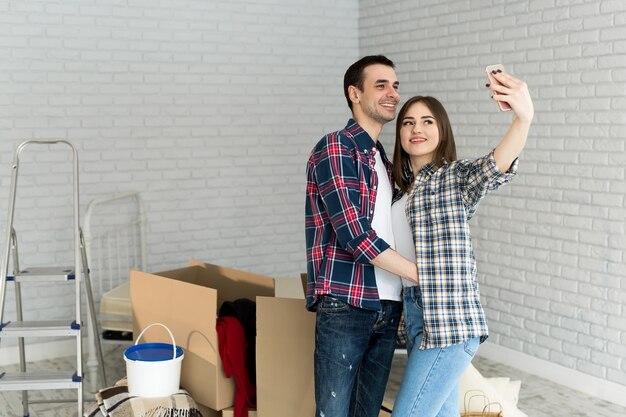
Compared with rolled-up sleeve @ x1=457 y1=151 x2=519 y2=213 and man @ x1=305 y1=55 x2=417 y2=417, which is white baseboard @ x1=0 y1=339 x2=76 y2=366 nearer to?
man @ x1=305 y1=55 x2=417 y2=417

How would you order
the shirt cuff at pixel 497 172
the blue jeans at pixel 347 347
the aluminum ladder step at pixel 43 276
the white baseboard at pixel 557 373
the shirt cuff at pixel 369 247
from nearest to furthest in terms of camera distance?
the shirt cuff at pixel 497 172
the shirt cuff at pixel 369 247
the blue jeans at pixel 347 347
the aluminum ladder step at pixel 43 276
the white baseboard at pixel 557 373

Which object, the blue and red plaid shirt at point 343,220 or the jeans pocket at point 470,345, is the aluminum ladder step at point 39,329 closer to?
the blue and red plaid shirt at point 343,220

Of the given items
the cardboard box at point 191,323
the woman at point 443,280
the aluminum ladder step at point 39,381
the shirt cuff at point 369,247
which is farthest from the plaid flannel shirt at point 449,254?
the aluminum ladder step at point 39,381

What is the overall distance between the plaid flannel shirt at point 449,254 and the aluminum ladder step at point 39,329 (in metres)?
1.84

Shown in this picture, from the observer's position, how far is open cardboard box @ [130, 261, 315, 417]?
308 cm

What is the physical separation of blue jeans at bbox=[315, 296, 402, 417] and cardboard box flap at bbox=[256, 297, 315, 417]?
1.74 feet

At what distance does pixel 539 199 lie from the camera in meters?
4.39

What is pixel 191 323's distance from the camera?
3.29 metres

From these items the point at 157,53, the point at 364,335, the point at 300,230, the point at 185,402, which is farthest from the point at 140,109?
the point at 364,335

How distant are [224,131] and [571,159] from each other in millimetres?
2323

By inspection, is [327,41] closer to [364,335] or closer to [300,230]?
[300,230]

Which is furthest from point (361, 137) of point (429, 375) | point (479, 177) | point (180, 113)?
point (180, 113)

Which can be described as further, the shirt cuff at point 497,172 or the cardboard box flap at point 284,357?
the cardboard box flap at point 284,357

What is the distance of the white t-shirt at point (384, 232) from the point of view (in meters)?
2.44
